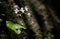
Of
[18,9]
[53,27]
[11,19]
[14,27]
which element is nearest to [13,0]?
[18,9]

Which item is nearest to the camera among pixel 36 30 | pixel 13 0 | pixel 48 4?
pixel 48 4

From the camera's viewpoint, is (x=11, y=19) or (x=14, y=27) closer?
(x=14, y=27)

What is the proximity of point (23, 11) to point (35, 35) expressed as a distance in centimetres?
38

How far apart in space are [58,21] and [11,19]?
25.0 inches

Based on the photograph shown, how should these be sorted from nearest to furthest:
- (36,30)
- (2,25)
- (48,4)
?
(48,4) → (36,30) → (2,25)

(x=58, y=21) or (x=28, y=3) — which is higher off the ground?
(x=28, y=3)

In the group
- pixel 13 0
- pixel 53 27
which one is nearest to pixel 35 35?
pixel 53 27

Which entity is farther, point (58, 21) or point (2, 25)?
point (2, 25)

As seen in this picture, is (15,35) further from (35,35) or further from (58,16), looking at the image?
(58,16)

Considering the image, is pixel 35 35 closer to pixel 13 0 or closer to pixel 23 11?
pixel 23 11

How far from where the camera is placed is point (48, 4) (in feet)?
5.99

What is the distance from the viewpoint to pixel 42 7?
184 cm

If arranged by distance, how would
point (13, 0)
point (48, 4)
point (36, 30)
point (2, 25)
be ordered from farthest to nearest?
point (13, 0), point (2, 25), point (36, 30), point (48, 4)

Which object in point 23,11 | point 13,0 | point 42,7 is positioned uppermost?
point 13,0
